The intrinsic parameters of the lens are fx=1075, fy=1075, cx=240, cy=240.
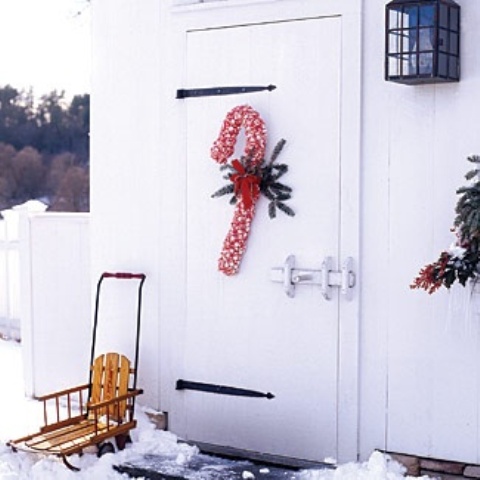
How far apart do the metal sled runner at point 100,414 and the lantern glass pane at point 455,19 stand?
198cm

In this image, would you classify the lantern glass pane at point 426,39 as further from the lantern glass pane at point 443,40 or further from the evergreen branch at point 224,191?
the evergreen branch at point 224,191

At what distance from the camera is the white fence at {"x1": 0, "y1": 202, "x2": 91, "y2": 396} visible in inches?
250

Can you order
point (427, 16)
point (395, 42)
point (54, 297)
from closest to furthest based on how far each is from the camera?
1. point (427, 16)
2. point (395, 42)
3. point (54, 297)

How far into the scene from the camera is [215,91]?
5.20 m

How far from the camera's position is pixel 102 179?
5645mm

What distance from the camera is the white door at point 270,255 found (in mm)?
4914

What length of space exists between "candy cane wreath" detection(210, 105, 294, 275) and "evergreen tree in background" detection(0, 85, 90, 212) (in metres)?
13.4

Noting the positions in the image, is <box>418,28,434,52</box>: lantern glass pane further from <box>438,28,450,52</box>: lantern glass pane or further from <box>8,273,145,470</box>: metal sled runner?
<box>8,273,145,470</box>: metal sled runner

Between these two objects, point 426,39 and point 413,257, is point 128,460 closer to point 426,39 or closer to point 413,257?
point 413,257

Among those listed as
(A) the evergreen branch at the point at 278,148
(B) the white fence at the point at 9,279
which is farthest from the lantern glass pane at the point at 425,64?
(B) the white fence at the point at 9,279

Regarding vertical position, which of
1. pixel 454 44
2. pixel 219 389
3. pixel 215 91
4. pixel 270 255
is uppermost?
pixel 454 44

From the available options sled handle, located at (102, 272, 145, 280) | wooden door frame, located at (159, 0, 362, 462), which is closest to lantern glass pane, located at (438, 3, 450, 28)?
wooden door frame, located at (159, 0, 362, 462)

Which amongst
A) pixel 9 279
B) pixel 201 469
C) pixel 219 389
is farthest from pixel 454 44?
pixel 9 279

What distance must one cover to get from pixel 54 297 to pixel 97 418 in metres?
1.46
